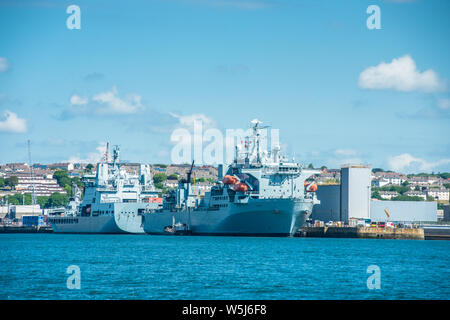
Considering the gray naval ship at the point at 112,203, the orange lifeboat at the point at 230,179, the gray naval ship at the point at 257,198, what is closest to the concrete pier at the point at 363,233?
the gray naval ship at the point at 257,198

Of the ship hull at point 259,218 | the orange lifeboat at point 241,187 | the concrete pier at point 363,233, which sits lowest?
the concrete pier at point 363,233

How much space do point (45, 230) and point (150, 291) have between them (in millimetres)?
110736

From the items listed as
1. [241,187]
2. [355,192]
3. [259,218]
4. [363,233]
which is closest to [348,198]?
[355,192]

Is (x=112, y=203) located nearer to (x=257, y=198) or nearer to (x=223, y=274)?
(x=257, y=198)

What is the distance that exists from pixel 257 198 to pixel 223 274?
147ft

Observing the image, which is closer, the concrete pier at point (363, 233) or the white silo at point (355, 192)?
the concrete pier at point (363, 233)

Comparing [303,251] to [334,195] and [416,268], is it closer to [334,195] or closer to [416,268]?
[416,268]

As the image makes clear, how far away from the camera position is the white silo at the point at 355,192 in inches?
4459

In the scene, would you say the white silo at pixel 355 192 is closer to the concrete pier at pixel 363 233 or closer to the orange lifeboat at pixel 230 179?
the concrete pier at pixel 363 233

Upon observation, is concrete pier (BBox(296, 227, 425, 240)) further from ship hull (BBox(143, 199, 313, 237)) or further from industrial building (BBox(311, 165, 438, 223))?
industrial building (BBox(311, 165, 438, 223))

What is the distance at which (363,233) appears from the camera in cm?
10119

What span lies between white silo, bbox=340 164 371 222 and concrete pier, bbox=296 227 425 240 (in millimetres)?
11295

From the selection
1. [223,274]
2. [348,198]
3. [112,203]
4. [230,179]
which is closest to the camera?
[223,274]

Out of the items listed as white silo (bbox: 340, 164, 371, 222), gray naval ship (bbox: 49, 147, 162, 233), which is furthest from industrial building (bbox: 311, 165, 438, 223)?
gray naval ship (bbox: 49, 147, 162, 233)
